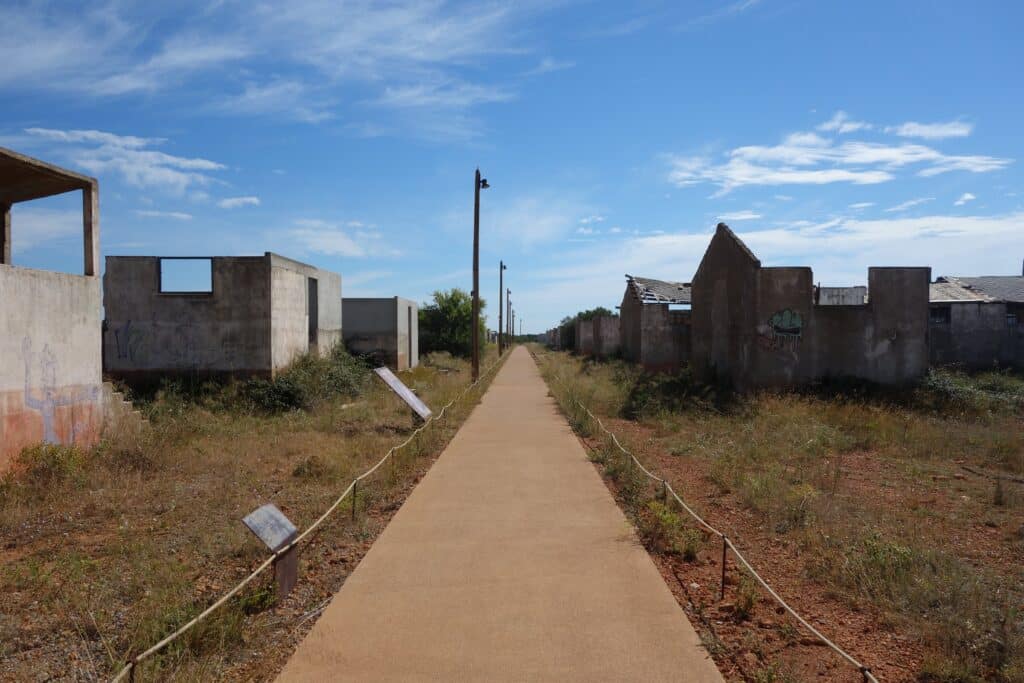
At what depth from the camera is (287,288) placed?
20844 mm

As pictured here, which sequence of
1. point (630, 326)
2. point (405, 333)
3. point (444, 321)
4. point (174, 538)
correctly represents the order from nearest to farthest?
point (174, 538) < point (405, 333) < point (630, 326) < point (444, 321)

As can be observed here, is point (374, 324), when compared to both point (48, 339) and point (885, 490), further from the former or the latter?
point (885, 490)

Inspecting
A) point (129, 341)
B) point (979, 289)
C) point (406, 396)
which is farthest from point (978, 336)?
point (129, 341)

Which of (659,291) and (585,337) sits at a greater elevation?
(659,291)

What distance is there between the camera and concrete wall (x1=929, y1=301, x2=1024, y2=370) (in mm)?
29125

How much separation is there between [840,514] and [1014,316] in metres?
26.6

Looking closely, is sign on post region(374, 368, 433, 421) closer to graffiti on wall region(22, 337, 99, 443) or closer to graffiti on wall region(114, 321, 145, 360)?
graffiti on wall region(22, 337, 99, 443)

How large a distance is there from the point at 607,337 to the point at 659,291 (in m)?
10.2

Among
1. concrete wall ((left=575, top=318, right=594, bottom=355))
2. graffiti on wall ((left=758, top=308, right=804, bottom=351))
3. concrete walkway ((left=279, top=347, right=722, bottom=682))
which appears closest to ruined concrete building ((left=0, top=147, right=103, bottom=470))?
concrete walkway ((left=279, top=347, right=722, bottom=682))

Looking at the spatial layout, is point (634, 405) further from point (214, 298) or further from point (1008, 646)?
point (1008, 646)

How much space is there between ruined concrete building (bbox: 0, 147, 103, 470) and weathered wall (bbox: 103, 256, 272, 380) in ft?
19.7

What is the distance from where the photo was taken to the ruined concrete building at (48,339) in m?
10.0

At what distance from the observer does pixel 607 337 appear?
43.8 metres

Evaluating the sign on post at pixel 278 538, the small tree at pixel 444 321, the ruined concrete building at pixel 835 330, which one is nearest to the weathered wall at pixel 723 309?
the ruined concrete building at pixel 835 330
